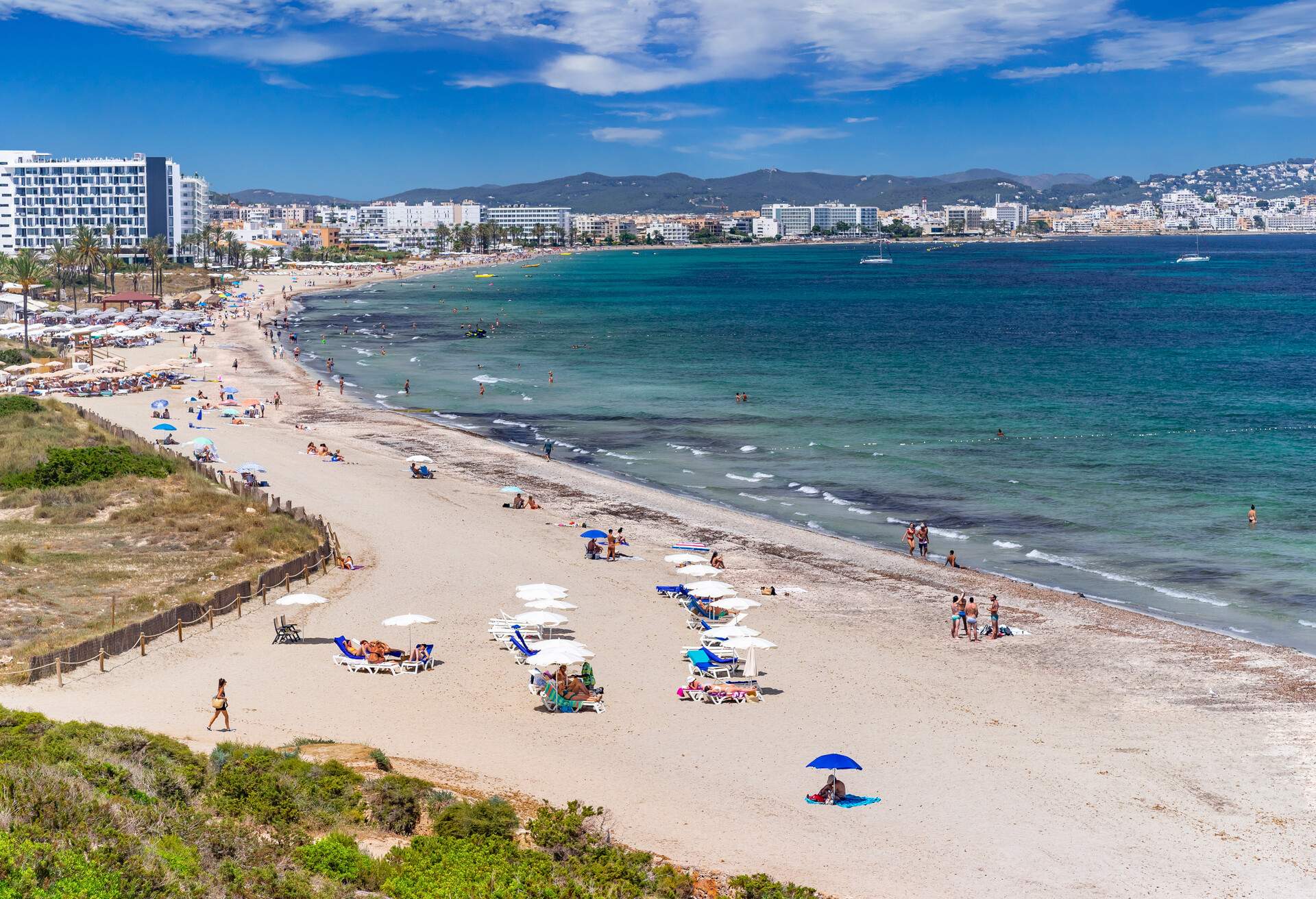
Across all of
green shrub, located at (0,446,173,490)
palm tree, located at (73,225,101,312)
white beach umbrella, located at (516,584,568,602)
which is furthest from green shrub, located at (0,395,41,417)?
palm tree, located at (73,225,101,312)

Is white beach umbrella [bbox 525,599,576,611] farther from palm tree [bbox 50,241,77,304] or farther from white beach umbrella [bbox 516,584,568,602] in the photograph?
palm tree [bbox 50,241,77,304]

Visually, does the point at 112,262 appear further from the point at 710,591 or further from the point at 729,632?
the point at 729,632

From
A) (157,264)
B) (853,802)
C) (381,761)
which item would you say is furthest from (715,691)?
(157,264)

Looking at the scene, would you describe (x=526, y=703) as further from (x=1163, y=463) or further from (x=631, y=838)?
(x=1163, y=463)

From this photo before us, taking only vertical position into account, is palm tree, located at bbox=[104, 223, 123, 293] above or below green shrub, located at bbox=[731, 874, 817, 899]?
above

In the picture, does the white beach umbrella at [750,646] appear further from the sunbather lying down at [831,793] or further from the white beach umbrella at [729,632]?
the sunbather lying down at [831,793]

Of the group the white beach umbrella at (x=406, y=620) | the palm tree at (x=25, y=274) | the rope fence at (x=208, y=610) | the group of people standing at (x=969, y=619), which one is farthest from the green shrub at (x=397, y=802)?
the palm tree at (x=25, y=274)

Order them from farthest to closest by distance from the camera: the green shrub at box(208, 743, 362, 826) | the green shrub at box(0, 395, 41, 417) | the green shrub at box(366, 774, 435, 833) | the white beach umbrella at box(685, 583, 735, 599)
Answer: the green shrub at box(0, 395, 41, 417)
the white beach umbrella at box(685, 583, 735, 599)
the green shrub at box(366, 774, 435, 833)
the green shrub at box(208, 743, 362, 826)
